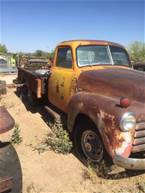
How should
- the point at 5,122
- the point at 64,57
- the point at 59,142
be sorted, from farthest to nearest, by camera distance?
the point at 64,57 → the point at 59,142 → the point at 5,122

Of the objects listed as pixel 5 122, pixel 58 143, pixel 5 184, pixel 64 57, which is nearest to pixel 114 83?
pixel 58 143

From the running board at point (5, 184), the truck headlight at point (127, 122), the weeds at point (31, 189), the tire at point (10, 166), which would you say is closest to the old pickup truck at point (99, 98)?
the truck headlight at point (127, 122)

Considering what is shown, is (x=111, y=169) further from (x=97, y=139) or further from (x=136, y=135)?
(x=136, y=135)

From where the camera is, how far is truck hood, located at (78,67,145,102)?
484 centimetres

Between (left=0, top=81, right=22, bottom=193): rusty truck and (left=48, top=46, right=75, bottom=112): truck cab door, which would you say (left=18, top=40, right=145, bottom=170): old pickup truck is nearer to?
(left=48, top=46, right=75, bottom=112): truck cab door

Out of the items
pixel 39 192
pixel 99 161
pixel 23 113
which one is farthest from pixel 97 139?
pixel 23 113

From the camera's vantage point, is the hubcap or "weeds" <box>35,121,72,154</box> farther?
"weeds" <box>35,121,72,154</box>

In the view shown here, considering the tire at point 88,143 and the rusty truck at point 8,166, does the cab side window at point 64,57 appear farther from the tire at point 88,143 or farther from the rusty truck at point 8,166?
the rusty truck at point 8,166

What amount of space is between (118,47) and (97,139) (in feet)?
8.96

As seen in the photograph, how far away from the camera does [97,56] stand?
6.41 metres

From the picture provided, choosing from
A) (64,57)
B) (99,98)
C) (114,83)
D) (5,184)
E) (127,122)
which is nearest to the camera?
(5,184)

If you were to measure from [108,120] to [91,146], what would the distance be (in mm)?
803

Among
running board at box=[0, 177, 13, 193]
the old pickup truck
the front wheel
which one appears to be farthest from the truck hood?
running board at box=[0, 177, 13, 193]

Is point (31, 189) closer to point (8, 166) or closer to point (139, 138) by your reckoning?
point (8, 166)
